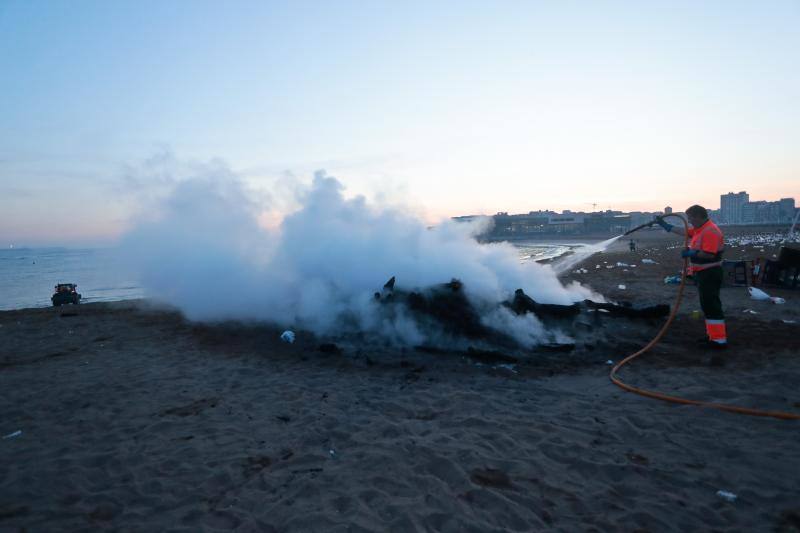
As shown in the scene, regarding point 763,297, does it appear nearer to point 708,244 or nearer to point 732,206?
point 708,244

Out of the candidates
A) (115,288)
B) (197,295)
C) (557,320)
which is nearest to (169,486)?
(557,320)

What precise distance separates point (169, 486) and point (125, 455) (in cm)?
93

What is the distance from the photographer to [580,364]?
6.70m

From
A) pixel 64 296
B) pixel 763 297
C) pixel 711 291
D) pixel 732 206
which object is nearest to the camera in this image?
pixel 711 291

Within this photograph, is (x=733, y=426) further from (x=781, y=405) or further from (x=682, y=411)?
A: (x=781, y=405)

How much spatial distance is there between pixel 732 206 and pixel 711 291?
197m

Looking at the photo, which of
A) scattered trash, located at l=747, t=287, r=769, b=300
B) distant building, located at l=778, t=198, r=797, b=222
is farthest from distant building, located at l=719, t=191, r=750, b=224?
scattered trash, located at l=747, t=287, r=769, b=300

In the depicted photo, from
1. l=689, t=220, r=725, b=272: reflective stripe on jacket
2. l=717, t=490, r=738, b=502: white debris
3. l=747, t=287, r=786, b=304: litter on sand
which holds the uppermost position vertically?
l=689, t=220, r=725, b=272: reflective stripe on jacket

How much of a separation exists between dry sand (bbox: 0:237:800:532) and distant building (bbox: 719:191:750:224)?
192960mm

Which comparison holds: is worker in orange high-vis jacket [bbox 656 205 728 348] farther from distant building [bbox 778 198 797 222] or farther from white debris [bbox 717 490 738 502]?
distant building [bbox 778 198 797 222]

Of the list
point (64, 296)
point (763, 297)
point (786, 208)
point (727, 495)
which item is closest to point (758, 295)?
point (763, 297)

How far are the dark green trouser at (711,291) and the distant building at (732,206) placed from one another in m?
190

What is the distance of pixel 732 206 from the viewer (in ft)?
524

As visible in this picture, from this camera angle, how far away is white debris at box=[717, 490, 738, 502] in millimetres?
3186
